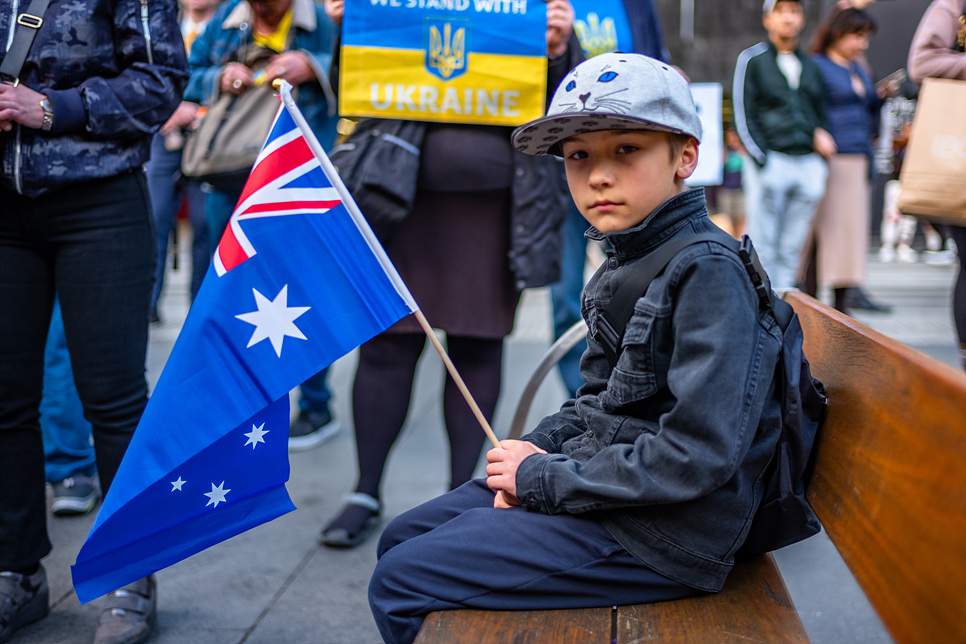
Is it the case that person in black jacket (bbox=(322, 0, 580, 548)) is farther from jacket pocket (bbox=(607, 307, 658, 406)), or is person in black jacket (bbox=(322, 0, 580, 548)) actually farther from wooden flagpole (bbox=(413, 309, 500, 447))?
jacket pocket (bbox=(607, 307, 658, 406))

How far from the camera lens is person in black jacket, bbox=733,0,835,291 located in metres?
5.43

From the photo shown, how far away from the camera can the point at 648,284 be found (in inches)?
59.7

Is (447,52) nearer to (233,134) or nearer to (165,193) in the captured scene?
(233,134)

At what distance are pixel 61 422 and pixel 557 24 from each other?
2279mm

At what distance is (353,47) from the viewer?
274cm

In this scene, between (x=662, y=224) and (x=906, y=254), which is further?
Result: (x=906, y=254)

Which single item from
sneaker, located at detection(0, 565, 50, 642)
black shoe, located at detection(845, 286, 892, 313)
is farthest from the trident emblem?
black shoe, located at detection(845, 286, 892, 313)

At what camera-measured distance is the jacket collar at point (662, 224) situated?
158 centimetres

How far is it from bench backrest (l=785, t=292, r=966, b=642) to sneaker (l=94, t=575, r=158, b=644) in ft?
5.62

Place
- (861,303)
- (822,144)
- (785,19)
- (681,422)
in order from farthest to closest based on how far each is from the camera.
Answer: (861,303)
(822,144)
(785,19)
(681,422)

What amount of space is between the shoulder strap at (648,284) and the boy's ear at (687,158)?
0.18 meters

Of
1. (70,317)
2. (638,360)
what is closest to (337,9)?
(70,317)

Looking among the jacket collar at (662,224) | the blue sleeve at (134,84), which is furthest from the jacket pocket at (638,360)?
the blue sleeve at (134,84)

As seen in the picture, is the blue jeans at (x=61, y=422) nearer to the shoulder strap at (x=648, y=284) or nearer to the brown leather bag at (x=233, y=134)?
the brown leather bag at (x=233, y=134)
